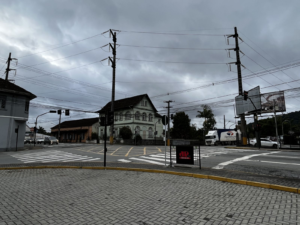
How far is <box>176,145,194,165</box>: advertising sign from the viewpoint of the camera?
10259mm

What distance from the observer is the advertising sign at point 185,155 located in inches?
404

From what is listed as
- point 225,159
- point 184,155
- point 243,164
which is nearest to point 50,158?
point 184,155

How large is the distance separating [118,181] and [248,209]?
471cm

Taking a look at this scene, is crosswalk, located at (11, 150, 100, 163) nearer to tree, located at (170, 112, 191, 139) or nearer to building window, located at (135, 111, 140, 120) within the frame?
building window, located at (135, 111, 140, 120)

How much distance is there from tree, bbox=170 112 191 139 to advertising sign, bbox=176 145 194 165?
1954 inches

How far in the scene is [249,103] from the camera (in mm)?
35312

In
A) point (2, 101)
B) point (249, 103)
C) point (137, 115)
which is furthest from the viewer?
point (137, 115)

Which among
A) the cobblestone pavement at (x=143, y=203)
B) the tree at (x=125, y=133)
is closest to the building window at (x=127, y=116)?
the tree at (x=125, y=133)

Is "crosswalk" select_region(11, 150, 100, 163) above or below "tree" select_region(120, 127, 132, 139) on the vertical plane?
below

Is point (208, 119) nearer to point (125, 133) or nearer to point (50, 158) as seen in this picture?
point (125, 133)

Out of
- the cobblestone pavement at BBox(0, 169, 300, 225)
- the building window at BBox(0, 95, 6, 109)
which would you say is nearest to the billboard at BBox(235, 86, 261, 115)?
the cobblestone pavement at BBox(0, 169, 300, 225)

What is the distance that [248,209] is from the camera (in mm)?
4473

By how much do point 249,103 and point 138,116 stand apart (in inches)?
951

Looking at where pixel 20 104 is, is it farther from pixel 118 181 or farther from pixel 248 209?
pixel 248 209
